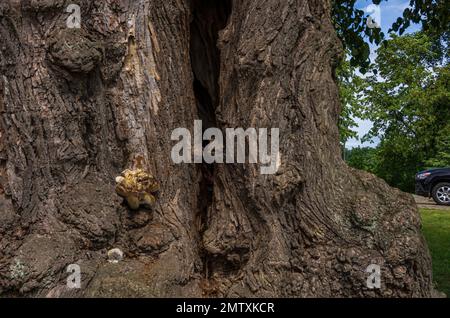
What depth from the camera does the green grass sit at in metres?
6.77

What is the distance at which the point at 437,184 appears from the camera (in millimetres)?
15320

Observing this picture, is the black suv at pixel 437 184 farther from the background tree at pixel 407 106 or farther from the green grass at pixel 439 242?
the background tree at pixel 407 106

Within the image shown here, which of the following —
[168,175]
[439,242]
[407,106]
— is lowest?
[439,242]

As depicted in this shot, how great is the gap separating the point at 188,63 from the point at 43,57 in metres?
1.10

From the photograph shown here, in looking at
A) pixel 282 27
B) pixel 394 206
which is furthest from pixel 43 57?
pixel 394 206

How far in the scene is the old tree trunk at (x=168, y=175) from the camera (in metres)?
3.32

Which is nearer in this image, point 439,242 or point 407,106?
point 439,242

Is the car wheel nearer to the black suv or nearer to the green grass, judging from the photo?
the black suv

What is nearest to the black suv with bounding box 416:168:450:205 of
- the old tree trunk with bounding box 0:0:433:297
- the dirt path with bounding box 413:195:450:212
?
the dirt path with bounding box 413:195:450:212

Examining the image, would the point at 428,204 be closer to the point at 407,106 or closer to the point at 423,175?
the point at 423,175

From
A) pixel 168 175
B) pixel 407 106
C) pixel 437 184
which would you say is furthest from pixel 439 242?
pixel 407 106

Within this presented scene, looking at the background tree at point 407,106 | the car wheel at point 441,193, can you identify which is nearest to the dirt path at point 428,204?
the car wheel at point 441,193

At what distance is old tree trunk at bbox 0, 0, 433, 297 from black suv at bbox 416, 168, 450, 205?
41.6 ft

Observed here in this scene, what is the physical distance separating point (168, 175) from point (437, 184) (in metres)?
13.4
